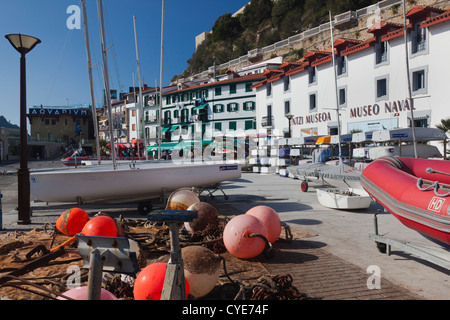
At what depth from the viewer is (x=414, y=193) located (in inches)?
207

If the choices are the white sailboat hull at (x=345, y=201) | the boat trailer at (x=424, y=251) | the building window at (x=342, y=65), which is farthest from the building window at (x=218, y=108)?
the boat trailer at (x=424, y=251)

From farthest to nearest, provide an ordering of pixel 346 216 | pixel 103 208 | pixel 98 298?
1. pixel 103 208
2. pixel 346 216
3. pixel 98 298

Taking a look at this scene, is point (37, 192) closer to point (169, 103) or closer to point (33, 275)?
point (33, 275)

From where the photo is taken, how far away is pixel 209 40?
84.1m

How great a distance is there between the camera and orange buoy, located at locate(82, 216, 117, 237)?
5.67m

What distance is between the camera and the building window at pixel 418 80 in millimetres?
20828

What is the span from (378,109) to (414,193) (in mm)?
20535

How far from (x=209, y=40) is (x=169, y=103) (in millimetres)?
30514

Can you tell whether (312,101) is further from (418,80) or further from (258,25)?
(258,25)

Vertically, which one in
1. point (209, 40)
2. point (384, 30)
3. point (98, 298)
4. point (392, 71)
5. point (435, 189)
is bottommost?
point (98, 298)

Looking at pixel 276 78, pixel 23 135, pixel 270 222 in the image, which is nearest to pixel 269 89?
pixel 276 78

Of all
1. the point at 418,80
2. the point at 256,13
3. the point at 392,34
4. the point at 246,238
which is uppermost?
the point at 256,13

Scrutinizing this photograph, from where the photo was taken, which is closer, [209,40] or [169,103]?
[169,103]
